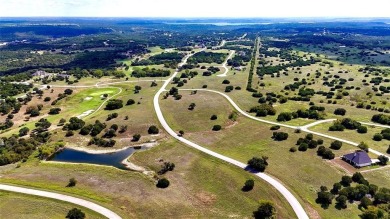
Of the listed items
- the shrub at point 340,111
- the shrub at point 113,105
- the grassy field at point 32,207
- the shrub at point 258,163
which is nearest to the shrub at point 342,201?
the shrub at point 258,163

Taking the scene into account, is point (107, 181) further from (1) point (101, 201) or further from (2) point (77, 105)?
(2) point (77, 105)

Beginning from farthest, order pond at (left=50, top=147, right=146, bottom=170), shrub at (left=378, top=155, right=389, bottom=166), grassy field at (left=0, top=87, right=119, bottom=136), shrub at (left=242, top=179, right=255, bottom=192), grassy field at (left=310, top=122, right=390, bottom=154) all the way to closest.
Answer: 1. grassy field at (left=0, top=87, right=119, bottom=136)
2. grassy field at (left=310, top=122, right=390, bottom=154)
3. pond at (left=50, top=147, right=146, bottom=170)
4. shrub at (left=378, top=155, right=389, bottom=166)
5. shrub at (left=242, top=179, right=255, bottom=192)

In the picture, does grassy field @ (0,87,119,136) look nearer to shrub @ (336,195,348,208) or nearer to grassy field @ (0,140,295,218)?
grassy field @ (0,140,295,218)

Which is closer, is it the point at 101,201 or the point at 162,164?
the point at 101,201

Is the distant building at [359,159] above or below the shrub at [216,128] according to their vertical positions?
above

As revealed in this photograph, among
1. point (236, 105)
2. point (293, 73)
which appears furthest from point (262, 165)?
point (293, 73)

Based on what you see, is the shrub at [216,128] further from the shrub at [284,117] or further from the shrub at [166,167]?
the shrub at [166,167]

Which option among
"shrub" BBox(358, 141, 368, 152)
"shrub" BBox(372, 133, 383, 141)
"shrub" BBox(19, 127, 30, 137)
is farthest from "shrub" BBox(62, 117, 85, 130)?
"shrub" BBox(372, 133, 383, 141)
